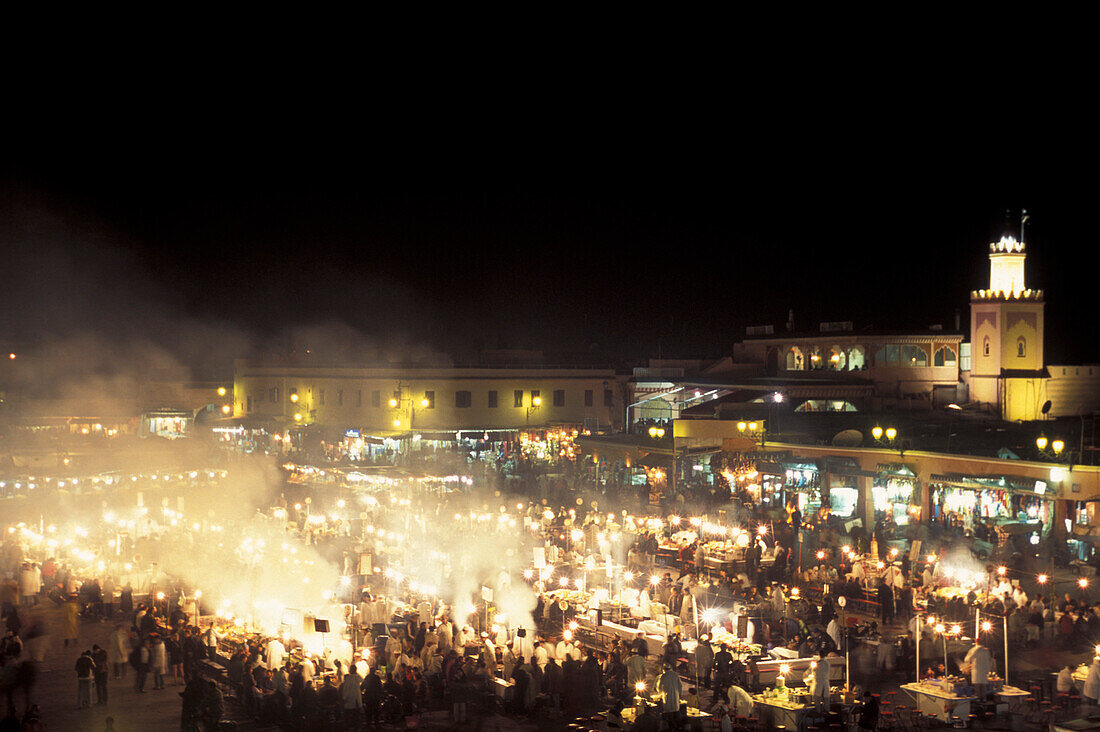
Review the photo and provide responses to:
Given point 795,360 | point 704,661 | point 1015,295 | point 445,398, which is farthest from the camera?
point 445,398

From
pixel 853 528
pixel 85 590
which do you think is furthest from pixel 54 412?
pixel 853 528

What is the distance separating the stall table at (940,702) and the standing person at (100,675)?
1000cm

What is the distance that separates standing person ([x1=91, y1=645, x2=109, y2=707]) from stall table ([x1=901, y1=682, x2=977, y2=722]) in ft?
32.8

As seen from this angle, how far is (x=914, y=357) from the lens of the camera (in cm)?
3469

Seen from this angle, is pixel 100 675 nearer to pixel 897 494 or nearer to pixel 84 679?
pixel 84 679

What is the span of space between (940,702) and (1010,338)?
2434 cm

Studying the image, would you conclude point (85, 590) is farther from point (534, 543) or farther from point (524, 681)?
point (524, 681)

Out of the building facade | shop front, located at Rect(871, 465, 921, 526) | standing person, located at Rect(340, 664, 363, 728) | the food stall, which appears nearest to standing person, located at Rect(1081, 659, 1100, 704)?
the food stall

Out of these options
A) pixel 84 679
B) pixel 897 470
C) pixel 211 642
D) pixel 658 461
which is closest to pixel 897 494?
pixel 897 470

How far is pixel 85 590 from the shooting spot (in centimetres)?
1722

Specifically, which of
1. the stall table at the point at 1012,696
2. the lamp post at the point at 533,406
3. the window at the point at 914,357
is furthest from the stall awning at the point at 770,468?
the lamp post at the point at 533,406

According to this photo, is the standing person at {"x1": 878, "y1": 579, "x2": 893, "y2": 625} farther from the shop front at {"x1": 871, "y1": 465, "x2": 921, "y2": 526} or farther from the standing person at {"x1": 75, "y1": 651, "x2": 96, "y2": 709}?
the standing person at {"x1": 75, "y1": 651, "x2": 96, "y2": 709}

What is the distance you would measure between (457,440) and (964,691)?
26745 millimetres

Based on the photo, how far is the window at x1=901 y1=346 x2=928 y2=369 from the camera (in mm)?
34562
